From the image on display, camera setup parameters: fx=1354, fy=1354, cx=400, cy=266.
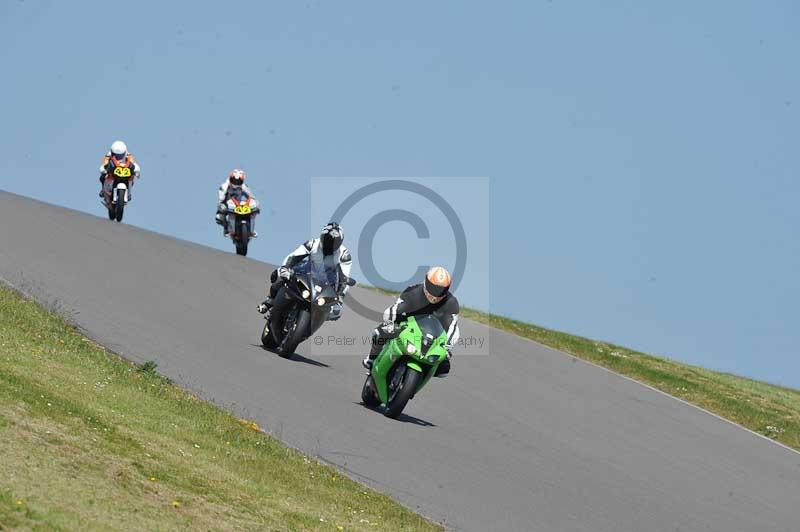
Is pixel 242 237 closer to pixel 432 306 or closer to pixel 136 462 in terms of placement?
pixel 432 306

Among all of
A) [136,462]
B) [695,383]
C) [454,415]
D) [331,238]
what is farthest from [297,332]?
[695,383]

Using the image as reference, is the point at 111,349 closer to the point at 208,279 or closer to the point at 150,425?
the point at 150,425

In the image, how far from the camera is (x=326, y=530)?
1041 cm

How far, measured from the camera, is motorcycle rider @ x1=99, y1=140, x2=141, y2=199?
110 feet

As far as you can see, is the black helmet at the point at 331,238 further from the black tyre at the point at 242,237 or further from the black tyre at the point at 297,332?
the black tyre at the point at 242,237

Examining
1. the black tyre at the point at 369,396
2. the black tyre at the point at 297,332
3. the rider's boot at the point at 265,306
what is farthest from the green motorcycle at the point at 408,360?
the rider's boot at the point at 265,306

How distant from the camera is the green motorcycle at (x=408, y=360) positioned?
16.5 meters

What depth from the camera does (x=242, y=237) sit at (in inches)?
1331

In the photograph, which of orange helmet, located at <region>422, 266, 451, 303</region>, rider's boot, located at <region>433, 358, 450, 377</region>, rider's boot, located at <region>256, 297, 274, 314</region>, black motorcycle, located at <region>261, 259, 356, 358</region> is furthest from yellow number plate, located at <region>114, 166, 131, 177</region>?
rider's boot, located at <region>433, 358, 450, 377</region>

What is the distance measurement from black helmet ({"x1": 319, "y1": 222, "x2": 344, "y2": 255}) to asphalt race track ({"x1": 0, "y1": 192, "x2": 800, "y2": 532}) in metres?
1.77

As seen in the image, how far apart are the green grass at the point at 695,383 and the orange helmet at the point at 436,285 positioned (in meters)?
10.3

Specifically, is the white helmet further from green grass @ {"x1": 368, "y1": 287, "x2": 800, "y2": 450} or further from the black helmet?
the black helmet

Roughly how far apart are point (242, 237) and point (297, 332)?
47.7 ft

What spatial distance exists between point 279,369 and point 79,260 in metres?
6.88
